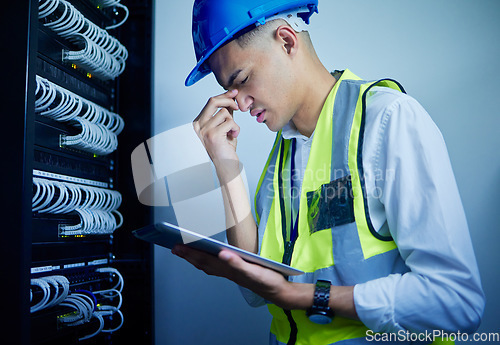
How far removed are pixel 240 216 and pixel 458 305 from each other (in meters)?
0.89

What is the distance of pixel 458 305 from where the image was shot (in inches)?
46.5

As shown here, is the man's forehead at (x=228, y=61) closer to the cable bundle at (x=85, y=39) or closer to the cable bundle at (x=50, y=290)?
the cable bundle at (x=85, y=39)

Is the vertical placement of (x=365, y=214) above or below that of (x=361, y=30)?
below

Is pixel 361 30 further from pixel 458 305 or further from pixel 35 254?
pixel 35 254

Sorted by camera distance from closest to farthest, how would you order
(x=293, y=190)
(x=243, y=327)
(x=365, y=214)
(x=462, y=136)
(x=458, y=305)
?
(x=458, y=305) < (x=365, y=214) < (x=293, y=190) < (x=462, y=136) < (x=243, y=327)

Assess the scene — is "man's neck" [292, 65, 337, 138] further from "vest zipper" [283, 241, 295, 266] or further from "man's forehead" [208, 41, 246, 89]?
→ "vest zipper" [283, 241, 295, 266]

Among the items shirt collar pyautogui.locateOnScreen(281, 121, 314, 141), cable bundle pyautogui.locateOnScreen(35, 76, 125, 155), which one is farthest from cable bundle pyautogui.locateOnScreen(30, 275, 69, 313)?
shirt collar pyautogui.locateOnScreen(281, 121, 314, 141)

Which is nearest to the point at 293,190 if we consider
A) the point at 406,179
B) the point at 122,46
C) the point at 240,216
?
the point at 240,216

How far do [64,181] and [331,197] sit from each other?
1.12m

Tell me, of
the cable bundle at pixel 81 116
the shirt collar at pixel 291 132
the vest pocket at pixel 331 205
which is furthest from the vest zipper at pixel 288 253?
the cable bundle at pixel 81 116

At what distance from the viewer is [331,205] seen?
142 centimetres

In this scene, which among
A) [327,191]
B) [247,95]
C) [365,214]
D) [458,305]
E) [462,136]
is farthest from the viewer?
[462,136]

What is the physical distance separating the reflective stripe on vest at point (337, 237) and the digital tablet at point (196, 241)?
0.18 m

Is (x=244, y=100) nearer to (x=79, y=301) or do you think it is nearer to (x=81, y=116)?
(x=81, y=116)
